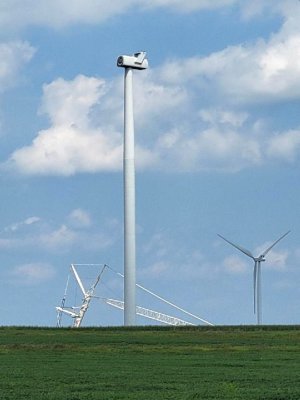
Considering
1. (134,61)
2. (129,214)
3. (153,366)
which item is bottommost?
(153,366)

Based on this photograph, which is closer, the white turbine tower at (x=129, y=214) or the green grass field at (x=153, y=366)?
the green grass field at (x=153, y=366)

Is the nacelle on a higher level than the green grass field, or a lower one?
higher

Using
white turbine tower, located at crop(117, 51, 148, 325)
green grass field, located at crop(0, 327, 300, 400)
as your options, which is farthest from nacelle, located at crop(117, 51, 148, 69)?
green grass field, located at crop(0, 327, 300, 400)

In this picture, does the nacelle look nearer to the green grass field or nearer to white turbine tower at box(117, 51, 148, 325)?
white turbine tower at box(117, 51, 148, 325)

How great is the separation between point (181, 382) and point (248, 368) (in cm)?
1098

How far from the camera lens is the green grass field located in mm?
40750

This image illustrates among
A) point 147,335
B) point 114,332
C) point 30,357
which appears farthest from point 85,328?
point 30,357

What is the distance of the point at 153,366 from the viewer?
5738cm

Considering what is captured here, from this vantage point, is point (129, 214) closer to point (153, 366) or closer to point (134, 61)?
point (134, 61)

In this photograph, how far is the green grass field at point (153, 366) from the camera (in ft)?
134

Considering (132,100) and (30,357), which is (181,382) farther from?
(132,100)

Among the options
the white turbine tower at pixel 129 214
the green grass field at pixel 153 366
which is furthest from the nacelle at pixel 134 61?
the green grass field at pixel 153 366

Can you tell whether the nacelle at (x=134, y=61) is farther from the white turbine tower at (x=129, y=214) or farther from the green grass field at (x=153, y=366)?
the green grass field at (x=153, y=366)

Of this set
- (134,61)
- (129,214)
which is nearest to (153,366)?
(129,214)
